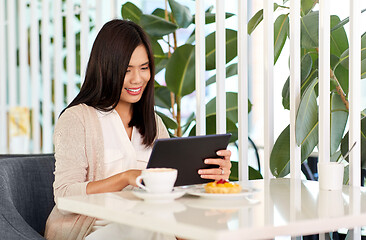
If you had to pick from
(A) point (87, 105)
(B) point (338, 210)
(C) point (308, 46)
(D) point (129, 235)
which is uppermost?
(C) point (308, 46)

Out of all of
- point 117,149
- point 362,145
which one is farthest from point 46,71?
point 362,145

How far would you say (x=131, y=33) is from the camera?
6.37ft

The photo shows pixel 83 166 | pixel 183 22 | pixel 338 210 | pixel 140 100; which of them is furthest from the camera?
pixel 183 22

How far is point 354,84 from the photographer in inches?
69.4

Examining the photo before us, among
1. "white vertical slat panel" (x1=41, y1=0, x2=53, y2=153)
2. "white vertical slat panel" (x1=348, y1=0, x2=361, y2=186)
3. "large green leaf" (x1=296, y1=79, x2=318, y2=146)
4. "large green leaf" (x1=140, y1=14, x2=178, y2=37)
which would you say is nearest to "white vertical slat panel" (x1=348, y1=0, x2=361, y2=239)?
"white vertical slat panel" (x1=348, y1=0, x2=361, y2=186)

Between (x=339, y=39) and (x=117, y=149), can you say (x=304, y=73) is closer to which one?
(x=339, y=39)

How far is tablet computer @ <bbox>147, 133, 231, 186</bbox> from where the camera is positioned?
4.85 ft

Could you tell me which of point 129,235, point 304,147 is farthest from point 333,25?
point 129,235

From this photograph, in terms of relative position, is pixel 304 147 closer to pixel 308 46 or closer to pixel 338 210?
pixel 308 46

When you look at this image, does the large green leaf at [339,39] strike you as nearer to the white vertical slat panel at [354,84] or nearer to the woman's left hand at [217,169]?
the white vertical slat panel at [354,84]

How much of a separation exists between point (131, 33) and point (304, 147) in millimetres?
650

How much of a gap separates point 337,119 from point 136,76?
659mm

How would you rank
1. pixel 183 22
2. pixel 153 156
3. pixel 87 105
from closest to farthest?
pixel 153 156
pixel 87 105
pixel 183 22

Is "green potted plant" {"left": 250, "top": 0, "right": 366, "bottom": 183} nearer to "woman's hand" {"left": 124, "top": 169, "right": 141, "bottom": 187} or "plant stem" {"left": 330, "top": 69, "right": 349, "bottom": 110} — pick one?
"plant stem" {"left": 330, "top": 69, "right": 349, "bottom": 110}
